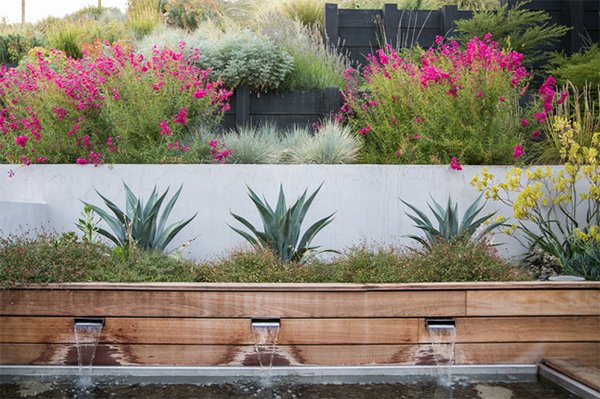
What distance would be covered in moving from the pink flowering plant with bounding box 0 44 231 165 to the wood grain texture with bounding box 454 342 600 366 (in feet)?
8.40

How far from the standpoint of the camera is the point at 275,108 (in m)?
6.28

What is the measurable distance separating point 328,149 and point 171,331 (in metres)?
2.10

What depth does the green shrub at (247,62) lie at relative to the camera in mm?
6102

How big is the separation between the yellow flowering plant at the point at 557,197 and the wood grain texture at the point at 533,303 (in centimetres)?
51

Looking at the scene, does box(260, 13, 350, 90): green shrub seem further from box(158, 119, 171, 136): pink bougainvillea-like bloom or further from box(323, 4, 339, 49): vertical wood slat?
box(158, 119, 171, 136): pink bougainvillea-like bloom

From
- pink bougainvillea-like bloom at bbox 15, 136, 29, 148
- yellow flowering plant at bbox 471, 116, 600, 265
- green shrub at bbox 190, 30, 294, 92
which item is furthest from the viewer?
green shrub at bbox 190, 30, 294, 92

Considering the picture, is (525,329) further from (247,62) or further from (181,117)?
(247,62)

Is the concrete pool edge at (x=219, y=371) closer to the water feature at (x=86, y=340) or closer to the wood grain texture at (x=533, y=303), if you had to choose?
the water feature at (x=86, y=340)

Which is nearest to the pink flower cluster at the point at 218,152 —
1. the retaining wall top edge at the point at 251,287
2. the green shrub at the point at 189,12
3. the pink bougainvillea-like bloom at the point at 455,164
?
the pink bougainvillea-like bloom at the point at 455,164

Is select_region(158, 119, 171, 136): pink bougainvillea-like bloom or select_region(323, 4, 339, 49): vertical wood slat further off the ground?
select_region(323, 4, 339, 49): vertical wood slat

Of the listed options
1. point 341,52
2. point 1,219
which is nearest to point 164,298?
point 1,219

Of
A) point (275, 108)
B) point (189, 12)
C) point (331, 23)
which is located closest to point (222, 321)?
point (275, 108)

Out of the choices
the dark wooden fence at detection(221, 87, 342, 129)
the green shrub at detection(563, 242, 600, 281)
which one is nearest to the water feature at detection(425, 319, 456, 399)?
the green shrub at detection(563, 242, 600, 281)

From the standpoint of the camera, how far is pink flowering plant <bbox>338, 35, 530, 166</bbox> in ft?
15.9
